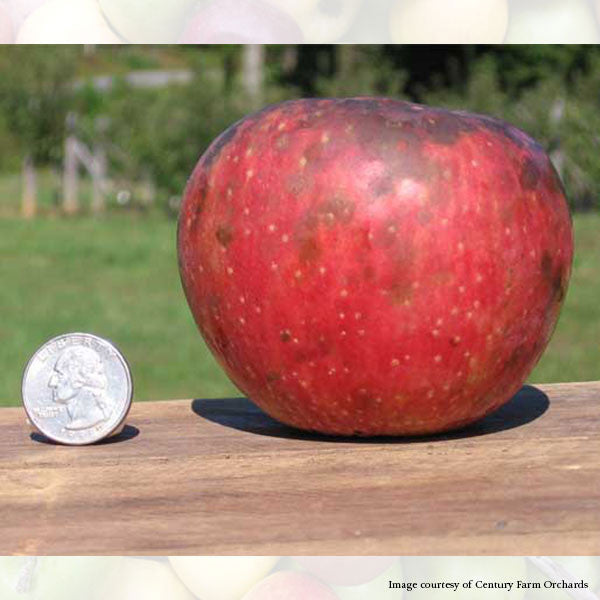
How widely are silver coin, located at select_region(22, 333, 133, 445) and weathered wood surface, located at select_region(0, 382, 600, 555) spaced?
4 cm

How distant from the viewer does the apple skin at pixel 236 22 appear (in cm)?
412

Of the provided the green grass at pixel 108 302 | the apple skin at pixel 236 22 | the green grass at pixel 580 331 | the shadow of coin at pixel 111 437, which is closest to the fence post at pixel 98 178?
the green grass at pixel 108 302

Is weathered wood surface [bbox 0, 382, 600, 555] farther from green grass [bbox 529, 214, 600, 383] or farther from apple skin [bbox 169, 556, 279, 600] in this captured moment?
green grass [bbox 529, 214, 600, 383]

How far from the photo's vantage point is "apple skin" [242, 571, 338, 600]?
1.69 meters

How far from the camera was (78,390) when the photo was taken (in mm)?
2146

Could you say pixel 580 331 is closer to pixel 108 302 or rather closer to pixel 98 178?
pixel 108 302

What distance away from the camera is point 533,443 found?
212 centimetres

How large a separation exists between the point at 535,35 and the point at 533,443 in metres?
3.10

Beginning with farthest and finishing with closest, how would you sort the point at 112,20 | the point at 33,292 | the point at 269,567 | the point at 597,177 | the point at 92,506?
the point at 597,177
the point at 33,292
the point at 112,20
the point at 92,506
the point at 269,567

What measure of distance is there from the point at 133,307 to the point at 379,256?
5.84 meters

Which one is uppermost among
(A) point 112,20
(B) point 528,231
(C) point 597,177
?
(A) point 112,20

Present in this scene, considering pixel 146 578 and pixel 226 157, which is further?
pixel 226 157

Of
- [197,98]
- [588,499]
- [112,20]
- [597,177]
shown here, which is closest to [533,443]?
[588,499]

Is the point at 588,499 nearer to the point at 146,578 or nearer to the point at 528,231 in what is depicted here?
the point at 528,231
